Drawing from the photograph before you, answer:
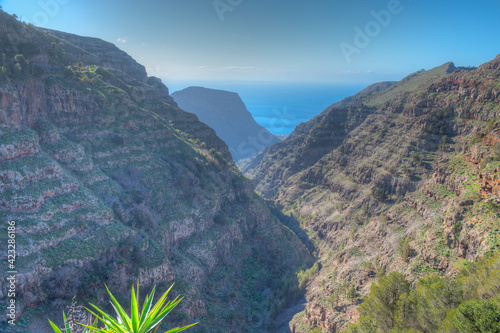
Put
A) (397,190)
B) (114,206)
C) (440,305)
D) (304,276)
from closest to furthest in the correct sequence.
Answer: (440,305), (114,206), (304,276), (397,190)

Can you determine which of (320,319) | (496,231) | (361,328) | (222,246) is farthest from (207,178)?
(496,231)

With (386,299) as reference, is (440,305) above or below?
above

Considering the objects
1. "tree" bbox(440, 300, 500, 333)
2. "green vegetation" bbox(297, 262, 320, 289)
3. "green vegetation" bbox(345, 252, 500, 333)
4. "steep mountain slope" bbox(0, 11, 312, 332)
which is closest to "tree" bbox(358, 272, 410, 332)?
"green vegetation" bbox(345, 252, 500, 333)

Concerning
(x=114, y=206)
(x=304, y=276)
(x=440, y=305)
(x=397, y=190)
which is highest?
(x=114, y=206)

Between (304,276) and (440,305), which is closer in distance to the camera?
→ (440,305)

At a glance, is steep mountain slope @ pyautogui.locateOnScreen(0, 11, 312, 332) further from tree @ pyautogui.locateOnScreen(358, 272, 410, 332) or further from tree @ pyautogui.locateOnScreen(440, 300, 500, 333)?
tree @ pyautogui.locateOnScreen(440, 300, 500, 333)

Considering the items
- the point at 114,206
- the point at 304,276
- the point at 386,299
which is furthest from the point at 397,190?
the point at 114,206

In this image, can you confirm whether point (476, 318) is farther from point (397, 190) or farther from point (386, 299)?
point (397, 190)

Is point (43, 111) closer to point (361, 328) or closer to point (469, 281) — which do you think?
point (361, 328)
